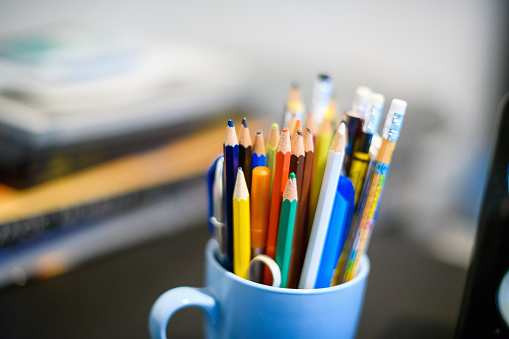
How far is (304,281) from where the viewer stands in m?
0.23

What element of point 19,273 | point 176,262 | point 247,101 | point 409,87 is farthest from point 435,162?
point 19,273

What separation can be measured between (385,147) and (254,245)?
94 millimetres

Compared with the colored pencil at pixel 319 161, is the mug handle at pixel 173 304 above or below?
below

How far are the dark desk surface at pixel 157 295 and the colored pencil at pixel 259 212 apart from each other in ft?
0.38

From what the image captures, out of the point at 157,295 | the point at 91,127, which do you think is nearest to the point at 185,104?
the point at 91,127

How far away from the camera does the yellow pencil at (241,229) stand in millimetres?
219

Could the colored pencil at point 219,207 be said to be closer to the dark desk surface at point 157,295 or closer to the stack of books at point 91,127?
the dark desk surface at point 157,295

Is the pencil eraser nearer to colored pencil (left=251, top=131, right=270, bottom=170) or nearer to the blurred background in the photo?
colored pencil (left=251, top=131, right=270, bottom=170)

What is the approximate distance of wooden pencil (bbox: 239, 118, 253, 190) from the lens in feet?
0.77

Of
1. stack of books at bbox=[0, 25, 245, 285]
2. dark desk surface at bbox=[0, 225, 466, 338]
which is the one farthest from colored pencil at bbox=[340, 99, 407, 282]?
stack of books at bbox=[0, 25, 245, 285]

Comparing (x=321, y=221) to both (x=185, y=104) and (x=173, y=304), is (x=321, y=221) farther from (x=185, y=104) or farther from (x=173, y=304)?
(x=185, y=104)

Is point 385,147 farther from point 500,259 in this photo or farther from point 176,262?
point 176,262

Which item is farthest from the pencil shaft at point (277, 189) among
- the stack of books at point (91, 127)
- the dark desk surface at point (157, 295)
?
the stack of books at point (91, 127)

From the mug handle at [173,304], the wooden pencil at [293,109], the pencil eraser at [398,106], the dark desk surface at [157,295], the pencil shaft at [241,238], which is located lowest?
the dark desk surface at [157,295]
